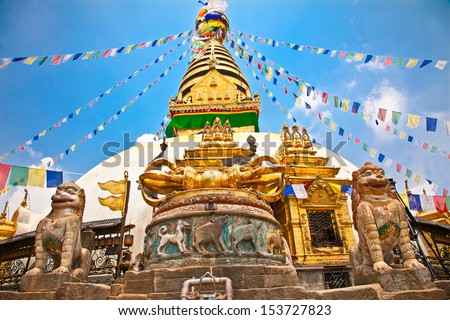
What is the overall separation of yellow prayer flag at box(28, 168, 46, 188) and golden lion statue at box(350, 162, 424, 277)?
28.9 ft

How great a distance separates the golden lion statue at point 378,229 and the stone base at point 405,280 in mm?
181

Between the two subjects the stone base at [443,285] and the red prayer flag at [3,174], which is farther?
the red prayer flag at [3,174]

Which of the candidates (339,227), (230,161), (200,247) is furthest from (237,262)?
(230,161)

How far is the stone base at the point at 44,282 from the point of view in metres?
4.20

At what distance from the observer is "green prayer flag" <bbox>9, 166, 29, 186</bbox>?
8509 millimetres

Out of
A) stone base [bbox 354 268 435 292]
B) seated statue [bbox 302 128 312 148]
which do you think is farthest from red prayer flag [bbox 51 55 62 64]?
stone base [bbox 354 268 435 292]

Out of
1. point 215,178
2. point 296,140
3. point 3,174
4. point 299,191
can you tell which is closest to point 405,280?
point 215,178

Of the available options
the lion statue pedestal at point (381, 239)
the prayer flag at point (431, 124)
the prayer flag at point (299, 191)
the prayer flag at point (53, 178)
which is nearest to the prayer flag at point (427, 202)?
the prayer flag at point (431, 124)

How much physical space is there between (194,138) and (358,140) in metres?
9.67

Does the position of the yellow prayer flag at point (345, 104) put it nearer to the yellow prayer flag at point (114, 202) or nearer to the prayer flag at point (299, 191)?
the prayer flag at point (299, 191)

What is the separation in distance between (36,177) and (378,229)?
9249 mm

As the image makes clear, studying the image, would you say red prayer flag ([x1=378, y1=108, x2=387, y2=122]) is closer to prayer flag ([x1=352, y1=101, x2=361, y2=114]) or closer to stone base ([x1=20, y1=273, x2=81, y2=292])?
prayer flag ([x1=352, y1=101, x2=361, y2=114])

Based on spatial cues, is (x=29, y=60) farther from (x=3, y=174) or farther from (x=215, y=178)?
(x=215, y=178)

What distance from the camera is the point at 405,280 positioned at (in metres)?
3.83
